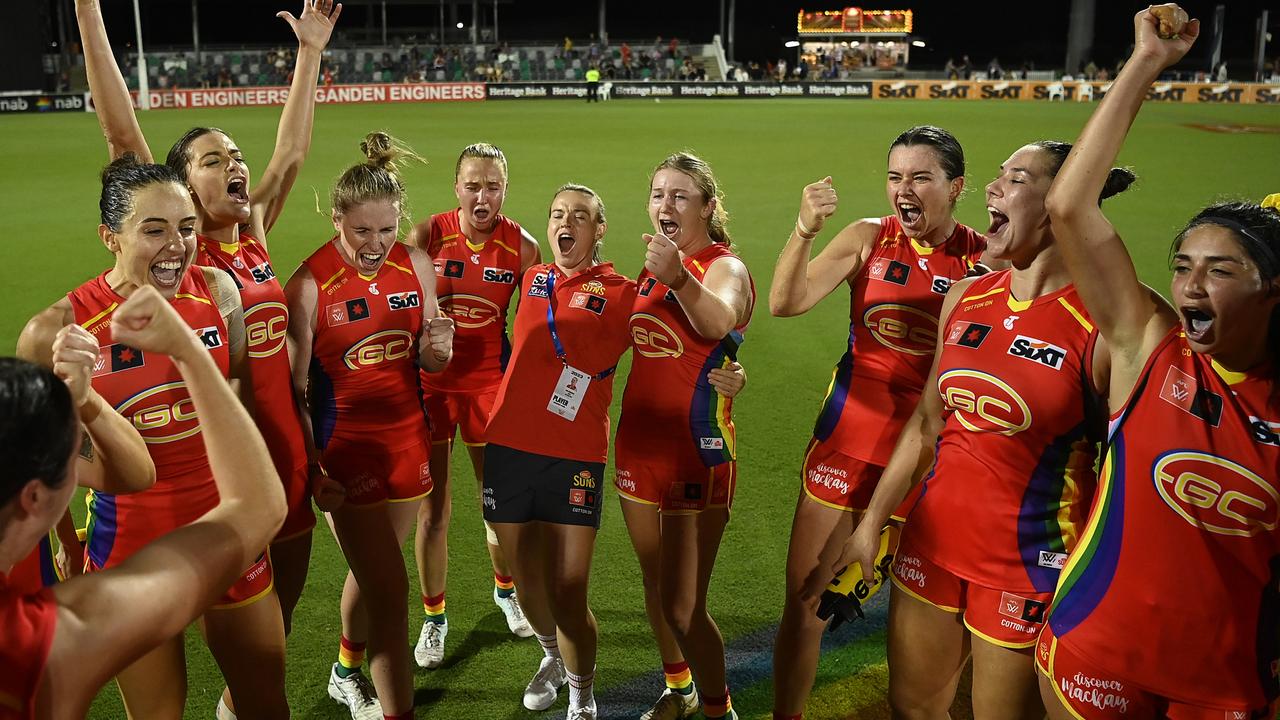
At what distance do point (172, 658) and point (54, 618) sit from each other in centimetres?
178

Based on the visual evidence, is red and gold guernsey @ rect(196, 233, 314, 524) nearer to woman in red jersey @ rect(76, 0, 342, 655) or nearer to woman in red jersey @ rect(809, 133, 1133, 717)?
woman in red jersey @ rect(76, 0, 342, 655)

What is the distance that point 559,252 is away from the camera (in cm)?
442

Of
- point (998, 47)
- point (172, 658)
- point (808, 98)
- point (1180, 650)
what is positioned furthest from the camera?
point (998, 47)

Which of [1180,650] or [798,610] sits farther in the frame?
[798,610]

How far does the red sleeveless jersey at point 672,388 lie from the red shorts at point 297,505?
137 cm

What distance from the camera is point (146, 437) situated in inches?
130

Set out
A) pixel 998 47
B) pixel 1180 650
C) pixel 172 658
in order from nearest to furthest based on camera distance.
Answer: pixel 1180 650 < pixel 172 658 < pixel 998 47

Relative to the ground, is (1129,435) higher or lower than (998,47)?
lower

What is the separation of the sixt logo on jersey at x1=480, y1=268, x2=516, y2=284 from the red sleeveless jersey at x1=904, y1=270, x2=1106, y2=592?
2818mm

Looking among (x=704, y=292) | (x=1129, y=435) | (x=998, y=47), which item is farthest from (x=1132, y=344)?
(x=998, y=47)

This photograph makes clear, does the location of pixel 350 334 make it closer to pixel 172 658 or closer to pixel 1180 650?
pixel 172 658

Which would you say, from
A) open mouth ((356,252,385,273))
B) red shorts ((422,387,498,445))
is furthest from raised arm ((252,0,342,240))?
red shorts ((422,387,498,445))

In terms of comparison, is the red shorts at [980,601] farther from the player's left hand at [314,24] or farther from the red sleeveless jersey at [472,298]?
the player's left hand at [314,24]

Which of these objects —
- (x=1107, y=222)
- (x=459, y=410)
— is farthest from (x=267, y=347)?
(x=1107, y=222)
